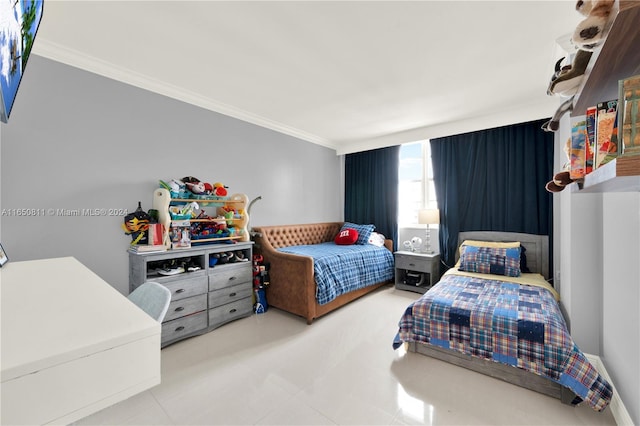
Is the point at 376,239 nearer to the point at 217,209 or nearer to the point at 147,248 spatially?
the point at 217,209

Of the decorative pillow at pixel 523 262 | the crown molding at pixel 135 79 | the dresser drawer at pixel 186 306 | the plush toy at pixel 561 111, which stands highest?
the crown molding at pixel 135 79

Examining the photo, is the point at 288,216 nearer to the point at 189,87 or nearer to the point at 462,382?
the point at 189,87

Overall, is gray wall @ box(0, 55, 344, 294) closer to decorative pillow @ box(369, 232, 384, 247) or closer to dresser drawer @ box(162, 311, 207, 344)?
dresser drawer @ box(162, 311, 207, 344)

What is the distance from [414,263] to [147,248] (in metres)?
3.36

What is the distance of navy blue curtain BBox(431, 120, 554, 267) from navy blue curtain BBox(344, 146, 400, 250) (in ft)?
2.45

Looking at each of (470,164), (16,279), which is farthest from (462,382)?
(470,164)

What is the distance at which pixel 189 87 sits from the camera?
110 inches

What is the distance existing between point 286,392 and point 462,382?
1250 millimetres

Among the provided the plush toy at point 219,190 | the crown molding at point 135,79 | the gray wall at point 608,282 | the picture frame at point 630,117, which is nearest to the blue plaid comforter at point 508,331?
the gray wall at point 608,282

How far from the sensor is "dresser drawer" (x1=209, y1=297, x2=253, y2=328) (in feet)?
9.07

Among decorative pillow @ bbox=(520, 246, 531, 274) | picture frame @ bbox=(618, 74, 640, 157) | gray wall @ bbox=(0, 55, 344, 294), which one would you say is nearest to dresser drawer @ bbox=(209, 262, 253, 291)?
gray wall @ bbox=(0, 55, 344, 294)

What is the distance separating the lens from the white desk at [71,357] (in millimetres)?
422

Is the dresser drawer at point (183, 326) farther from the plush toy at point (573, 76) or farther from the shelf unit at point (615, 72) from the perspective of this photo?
the plush toy at point (573, 76)

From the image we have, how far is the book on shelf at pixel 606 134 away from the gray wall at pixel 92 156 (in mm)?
3176
